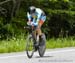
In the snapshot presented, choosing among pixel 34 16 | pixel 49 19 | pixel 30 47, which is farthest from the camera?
pixel 49 19

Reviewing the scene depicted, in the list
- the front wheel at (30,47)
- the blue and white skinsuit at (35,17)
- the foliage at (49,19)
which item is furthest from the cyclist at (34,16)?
the foliage at (49,19)

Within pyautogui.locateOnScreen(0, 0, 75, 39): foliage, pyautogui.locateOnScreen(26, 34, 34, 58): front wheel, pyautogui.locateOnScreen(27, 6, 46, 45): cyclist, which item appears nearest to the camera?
pyautogui.locateOnScreen(27, 6, 46, 45): cyclist

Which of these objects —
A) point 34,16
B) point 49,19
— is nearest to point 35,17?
point 34,16

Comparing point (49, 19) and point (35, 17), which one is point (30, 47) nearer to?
point (35, 17)

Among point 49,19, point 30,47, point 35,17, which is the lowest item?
point 49,19

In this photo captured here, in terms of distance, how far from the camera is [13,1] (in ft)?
78.7

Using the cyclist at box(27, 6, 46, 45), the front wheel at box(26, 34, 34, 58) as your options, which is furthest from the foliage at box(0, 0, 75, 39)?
the cyclist at box(27, 6, 46, 45)

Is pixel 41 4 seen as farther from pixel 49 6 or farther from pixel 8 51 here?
pixel 8 51

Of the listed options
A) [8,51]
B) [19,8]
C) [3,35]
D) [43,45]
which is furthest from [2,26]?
[43,45]

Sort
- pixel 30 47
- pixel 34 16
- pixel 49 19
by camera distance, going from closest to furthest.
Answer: pixel 34 16 → pixel 30 47 → pixel 49 19

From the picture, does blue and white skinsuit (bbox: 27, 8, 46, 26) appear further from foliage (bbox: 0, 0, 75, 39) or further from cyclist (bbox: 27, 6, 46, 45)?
foliage (bbox: 0, 0, 75, 39)

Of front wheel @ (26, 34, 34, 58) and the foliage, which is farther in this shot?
the foliage

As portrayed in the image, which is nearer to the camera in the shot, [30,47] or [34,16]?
[34,16]

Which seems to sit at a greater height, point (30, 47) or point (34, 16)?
point (34, 16)
